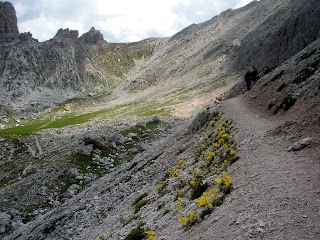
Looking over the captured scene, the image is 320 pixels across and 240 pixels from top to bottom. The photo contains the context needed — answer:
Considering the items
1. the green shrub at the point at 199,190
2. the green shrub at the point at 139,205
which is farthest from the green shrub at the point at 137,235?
the green shrub at the point at 139,205

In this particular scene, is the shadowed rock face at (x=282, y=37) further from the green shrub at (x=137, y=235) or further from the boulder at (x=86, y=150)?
the green shrub at (x=137, y=235)

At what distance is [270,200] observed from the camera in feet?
47.3

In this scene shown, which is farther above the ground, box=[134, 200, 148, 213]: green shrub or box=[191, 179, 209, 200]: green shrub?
box=[191, 179, 209, 200]: green shrub

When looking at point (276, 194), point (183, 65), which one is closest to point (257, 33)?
point (183, 65)

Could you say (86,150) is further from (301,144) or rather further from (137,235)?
(301,144)

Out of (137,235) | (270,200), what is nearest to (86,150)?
(137,235)

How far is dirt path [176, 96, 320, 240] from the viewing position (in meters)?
12.4

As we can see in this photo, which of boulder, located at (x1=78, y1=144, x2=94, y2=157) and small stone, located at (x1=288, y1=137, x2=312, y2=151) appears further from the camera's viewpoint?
boulder, located at (x1=78, y1=144, x2=94, y2=157)

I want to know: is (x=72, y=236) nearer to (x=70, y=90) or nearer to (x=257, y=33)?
(x=257, y=33)

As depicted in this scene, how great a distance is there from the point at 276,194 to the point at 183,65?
519 ft

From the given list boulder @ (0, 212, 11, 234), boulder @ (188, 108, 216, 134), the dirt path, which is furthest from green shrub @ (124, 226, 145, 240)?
boulder @ (0, 212, 11, 234)

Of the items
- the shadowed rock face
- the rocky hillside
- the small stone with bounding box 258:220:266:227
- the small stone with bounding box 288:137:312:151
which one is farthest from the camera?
the shadowed rock face

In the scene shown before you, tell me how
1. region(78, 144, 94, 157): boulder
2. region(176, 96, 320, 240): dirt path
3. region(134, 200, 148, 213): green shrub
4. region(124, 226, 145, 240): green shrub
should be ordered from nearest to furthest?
region(176, 96, 320, 240): dirt path
region(124, 226, 145, 240): green shrub
region(134, 200, 148, 213): green shrub
region(78, 144, 94, 157): boulder

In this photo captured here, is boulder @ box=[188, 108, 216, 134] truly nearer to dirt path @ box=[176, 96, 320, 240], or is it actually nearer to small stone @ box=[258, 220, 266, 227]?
dirt path @ box=[176, 96, 320, 240]
